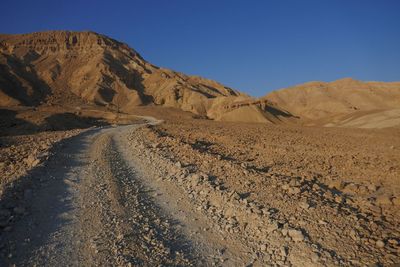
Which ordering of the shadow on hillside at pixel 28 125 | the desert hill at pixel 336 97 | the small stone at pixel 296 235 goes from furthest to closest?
the desert hill at pixel 336 97 → the shadow on hillside at pixel 28 125 → the small stone at pixel 296 235

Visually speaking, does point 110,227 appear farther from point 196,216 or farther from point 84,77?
point 84,77

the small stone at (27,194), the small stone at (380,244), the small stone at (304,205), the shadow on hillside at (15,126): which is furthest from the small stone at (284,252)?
the shadow on hillside at (15,126)

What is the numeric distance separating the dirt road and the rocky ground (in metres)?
0.02

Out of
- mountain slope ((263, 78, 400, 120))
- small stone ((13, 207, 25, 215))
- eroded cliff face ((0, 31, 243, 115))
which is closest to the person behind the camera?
small stone ((13, 207, 25, 215))

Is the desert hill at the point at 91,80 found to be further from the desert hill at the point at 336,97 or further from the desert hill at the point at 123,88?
the desert hill at the point at 336,97

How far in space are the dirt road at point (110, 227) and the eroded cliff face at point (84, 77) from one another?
87.3m

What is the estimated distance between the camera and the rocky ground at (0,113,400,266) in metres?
6.31

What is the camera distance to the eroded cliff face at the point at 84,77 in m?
106

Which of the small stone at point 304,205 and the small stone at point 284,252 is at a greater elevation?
the small stone at point 304,205

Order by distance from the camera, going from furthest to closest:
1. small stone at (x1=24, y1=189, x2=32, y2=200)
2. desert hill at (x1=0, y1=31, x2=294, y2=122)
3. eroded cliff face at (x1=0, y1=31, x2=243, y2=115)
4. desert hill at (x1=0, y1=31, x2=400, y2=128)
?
eroded cliff face at (x1=0, y1=31, x2=243, y2=115), desert hill at (x1=0, y1=31, x2=294, y2=122), desert hill at (x1=0, y1=31, x2=400, y2=128), small stone at (x1=24, y1=189, x2=32, y2=200)

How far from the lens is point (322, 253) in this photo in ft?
20.0

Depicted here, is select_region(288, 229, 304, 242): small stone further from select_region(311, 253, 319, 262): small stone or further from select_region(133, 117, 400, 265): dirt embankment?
select_region(311, 253, 319, 262): small stone

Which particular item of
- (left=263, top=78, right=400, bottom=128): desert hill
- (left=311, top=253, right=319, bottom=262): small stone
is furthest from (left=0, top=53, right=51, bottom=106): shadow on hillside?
(left=311, top=253, right=319, bottom=262): small stone

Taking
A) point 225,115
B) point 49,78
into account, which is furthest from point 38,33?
point 225,115
